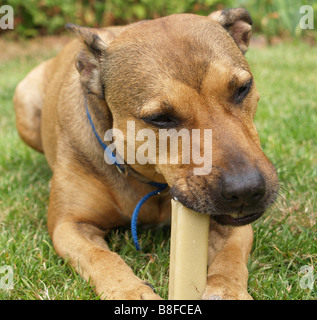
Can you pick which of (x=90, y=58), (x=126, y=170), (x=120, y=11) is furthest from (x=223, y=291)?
(x=120, y=11)

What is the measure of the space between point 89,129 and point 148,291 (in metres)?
1.46

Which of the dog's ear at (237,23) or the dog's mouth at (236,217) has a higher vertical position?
the dog's ear at (237,23)

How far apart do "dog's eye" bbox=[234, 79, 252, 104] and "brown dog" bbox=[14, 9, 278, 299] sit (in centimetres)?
1

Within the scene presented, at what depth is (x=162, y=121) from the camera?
9.80 ft

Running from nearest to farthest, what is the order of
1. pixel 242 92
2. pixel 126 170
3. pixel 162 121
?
1. pixel 162 121
2. pixel 242 92
3. pixel 126 170

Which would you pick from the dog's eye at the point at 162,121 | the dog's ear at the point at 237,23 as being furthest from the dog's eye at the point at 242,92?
the dog's ear at the point at 237,23

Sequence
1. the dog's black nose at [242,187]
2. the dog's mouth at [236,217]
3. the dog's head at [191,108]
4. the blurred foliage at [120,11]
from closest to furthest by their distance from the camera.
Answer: the dog's black nose at [242,187], the dog's head at [191,108], the dog's mouth at [236,217], the blurred foliage at [120,11]

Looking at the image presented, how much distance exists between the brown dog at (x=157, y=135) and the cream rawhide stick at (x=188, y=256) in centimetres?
7

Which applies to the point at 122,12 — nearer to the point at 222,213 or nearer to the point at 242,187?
the point at 222,213

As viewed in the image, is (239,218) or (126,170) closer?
(239,218)

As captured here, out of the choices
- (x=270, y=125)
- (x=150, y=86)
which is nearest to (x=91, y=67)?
(x=150, y=86)

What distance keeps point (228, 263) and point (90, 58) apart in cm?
173

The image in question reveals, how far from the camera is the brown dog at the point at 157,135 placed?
8.93 feet

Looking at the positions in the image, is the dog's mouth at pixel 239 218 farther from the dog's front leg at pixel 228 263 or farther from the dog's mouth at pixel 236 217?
the dog's front leg at pixel 228 263
